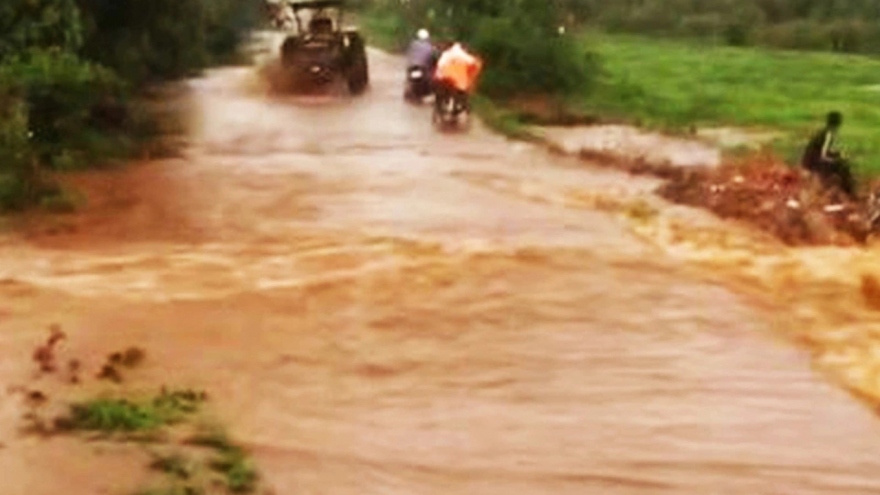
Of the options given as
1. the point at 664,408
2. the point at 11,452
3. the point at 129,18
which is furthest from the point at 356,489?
the point at 129,18

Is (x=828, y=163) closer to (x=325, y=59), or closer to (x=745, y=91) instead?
(x=325, y=59)

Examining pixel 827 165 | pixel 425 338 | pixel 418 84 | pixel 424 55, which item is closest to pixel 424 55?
pixel 424 55

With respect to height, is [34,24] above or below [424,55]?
above

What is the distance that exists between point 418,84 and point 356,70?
2.99 meters

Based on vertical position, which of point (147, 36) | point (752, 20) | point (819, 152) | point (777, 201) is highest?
point (147, 36)

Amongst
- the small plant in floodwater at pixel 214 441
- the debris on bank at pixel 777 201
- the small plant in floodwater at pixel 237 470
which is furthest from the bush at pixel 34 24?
the small plant in floodwater at pixel 237 470

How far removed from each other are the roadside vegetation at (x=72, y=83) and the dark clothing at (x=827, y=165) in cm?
706

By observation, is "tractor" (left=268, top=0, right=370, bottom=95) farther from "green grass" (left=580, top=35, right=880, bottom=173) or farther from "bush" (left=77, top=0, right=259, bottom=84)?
"green grass" (left=580, top=35, right=880, bottom=173)

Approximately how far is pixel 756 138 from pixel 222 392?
616 inches

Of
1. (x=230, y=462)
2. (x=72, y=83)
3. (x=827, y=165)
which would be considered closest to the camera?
(x=230, y=462)

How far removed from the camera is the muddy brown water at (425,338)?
8820mm

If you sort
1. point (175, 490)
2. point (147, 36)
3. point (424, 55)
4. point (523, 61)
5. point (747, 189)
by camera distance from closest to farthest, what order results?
point (175, 490) < point (747, 189) < point (147, 36) < point (424, 55) < point (523, 61)

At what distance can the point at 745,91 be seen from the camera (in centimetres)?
3225

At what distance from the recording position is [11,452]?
28.1ft
